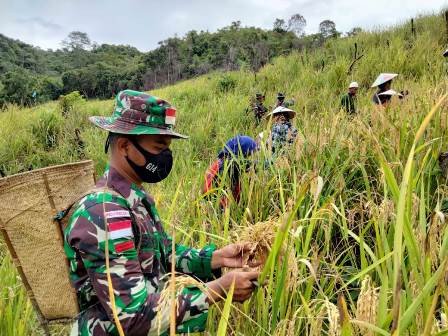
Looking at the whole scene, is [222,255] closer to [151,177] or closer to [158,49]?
[151,177]

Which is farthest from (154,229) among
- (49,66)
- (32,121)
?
(49,66)

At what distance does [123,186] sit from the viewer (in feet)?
4.39

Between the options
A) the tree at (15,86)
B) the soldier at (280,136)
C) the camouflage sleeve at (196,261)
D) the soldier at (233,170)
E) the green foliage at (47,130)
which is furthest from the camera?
the tree at (15,86)

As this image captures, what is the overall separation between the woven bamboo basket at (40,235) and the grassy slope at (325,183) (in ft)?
0.68

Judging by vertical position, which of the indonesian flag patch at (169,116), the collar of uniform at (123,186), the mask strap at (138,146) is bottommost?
the collar of uniform at (123,186)

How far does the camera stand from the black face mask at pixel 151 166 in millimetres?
1408

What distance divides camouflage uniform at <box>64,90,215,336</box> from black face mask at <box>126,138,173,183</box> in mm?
60

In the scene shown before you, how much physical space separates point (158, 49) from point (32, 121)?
26.2 meters

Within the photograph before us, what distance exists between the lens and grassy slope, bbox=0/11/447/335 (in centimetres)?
115

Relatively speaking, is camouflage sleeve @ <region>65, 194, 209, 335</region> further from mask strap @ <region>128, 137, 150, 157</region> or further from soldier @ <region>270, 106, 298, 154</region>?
soldier @ <region>270, 106, 298, 154</region>

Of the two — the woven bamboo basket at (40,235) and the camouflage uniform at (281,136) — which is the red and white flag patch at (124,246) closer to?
the woven bamboo basket at (40,235)

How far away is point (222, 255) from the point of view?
147 centimetres

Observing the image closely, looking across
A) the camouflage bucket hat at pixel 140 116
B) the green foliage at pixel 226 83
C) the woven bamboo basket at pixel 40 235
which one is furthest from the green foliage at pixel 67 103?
the camouflage bucket hat at pixel 140 116

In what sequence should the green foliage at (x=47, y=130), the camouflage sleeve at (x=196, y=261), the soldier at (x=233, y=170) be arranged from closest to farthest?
the camouflage sleeve at (x=196, y=261), the soldier at (x=233, y=170), the green foliage at (x=47, y=130)
